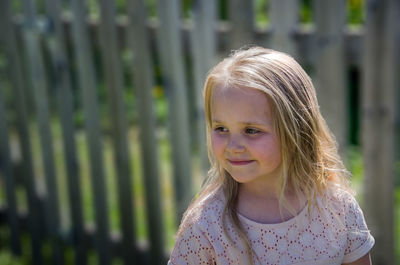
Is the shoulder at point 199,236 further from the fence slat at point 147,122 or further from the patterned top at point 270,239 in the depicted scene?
the fence slat at point 147,122

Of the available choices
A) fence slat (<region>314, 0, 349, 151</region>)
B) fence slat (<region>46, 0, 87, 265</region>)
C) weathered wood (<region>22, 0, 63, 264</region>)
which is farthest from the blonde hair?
weathered wood (<region>22, 0, 63, 264</region>)

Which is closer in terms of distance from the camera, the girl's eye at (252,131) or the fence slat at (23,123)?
the girl's eye at (252,131)

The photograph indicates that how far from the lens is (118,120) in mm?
3574

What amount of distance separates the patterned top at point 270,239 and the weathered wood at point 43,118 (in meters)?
2.24

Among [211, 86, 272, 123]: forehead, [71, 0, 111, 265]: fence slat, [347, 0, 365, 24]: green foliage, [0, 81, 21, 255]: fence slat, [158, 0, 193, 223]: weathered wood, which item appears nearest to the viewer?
[211, 86, 272, 123]: forehead

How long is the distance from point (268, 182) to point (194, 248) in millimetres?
268

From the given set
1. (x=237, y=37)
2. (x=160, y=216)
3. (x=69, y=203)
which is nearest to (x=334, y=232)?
(x=237, y=37)

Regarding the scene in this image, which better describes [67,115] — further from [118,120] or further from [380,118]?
[380,118]

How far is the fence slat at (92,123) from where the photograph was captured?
352 centimetres

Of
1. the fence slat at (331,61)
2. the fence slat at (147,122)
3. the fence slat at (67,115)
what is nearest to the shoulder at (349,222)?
the fence slat at (331,61)

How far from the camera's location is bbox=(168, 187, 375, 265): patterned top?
1720mm

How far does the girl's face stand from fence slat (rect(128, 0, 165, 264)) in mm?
1741

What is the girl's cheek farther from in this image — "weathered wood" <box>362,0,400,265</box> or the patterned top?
"weathered wood" <box>362,0,400,265</box>

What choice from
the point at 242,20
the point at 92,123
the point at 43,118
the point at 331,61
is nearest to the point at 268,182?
the point at 331,61
